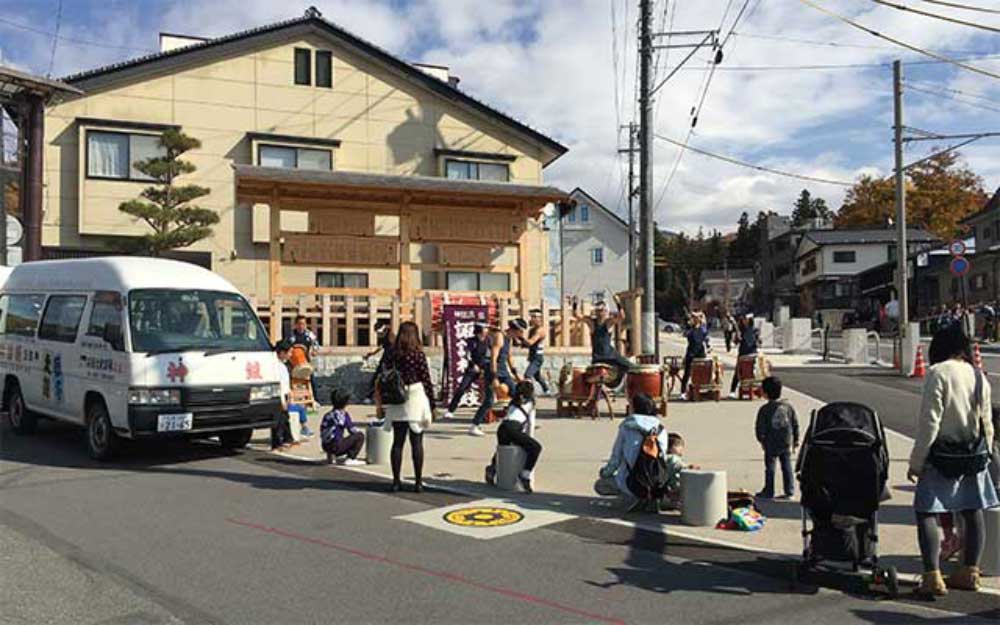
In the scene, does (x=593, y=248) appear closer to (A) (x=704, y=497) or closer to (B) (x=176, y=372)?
(B) (x=176, y=372)

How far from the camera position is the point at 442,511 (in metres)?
7.84

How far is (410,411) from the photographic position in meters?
8.66

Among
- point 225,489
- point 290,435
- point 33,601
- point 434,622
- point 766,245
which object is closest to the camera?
point 434,622

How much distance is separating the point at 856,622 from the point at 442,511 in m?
3.91

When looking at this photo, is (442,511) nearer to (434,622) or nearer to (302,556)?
(302,556)

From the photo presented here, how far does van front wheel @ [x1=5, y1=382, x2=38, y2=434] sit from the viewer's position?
40.2 feet

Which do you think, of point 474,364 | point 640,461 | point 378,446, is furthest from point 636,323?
point 640,461

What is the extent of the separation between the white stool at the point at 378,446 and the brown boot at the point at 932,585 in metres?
6.49

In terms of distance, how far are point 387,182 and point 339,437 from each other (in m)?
8.09

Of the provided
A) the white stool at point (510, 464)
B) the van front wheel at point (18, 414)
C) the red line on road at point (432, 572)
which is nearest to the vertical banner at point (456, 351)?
the white stool at point (510, 464)

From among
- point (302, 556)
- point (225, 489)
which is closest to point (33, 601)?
point (302, 556)

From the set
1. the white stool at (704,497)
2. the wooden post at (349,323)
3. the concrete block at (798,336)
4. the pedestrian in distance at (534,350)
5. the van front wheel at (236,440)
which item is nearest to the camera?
the white stool at (704,497)

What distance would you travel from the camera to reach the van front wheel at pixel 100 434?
32.9 ft

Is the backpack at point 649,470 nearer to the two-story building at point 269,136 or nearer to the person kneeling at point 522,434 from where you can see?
the person kneeling at point 522,434
